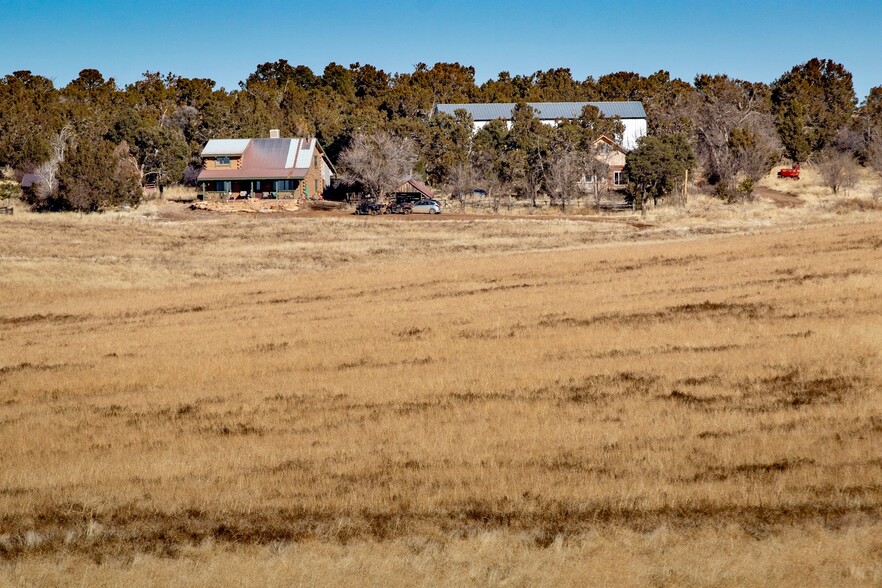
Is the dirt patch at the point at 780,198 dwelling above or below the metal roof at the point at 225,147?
below

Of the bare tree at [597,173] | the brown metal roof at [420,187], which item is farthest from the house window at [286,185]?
the bare tree at [597,173]

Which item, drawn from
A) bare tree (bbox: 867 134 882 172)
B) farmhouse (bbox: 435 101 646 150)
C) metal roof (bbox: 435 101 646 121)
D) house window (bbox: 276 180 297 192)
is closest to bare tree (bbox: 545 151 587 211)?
house window (bbox: 276 180 297 192)

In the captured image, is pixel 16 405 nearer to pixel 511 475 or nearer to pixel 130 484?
pixel 130 484

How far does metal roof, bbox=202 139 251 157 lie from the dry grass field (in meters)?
51.9

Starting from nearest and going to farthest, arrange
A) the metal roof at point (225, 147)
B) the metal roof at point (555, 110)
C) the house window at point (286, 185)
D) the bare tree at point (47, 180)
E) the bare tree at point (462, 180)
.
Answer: the bare tree at point (47, 180) → the bare tree at point (462, 180) → the house window at point (286, 185) → the metal roof at point (225, 147) → the metal roof at point (555, 110)

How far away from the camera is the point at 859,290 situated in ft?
87.8

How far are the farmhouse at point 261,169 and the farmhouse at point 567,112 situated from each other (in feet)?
94.7

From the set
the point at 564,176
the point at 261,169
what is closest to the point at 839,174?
the point at 564,176

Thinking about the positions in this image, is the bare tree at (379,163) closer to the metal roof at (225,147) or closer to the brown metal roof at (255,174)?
the brown metal roof at (255,174)

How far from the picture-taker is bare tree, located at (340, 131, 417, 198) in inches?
3147

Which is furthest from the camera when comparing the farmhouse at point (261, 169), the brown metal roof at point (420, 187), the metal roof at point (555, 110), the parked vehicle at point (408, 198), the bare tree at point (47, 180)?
the metal roof at point (555, 110)

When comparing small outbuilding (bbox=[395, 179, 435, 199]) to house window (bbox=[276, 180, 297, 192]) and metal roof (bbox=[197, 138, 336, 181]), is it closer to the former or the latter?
metal roof (bbox=[197, 138, 336, 181])

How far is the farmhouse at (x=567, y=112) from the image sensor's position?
11356 cm

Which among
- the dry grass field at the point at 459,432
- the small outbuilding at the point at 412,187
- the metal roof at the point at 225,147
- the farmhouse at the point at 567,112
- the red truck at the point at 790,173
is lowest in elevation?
the dry grass field at the point at 459,432
